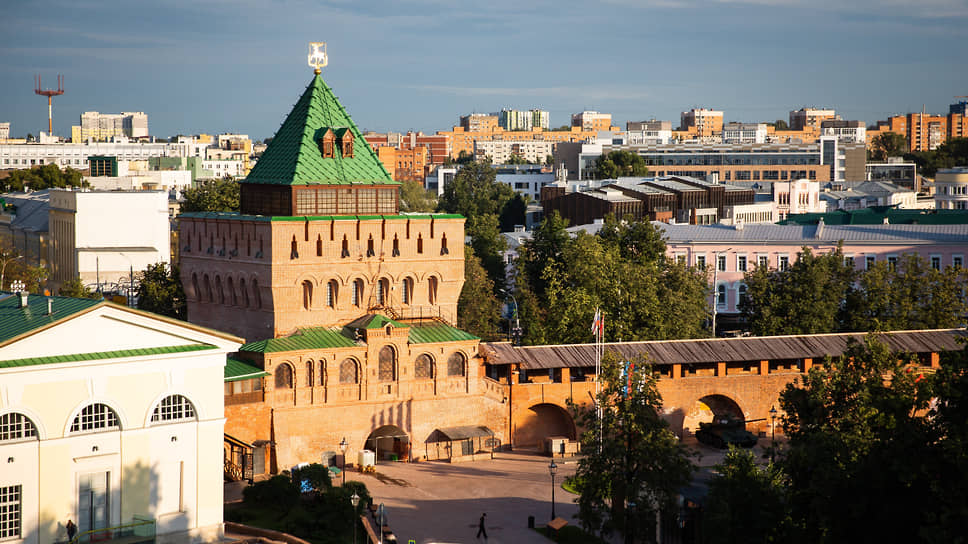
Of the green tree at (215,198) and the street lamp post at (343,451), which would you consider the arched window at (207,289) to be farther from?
the green tree at (215,198)

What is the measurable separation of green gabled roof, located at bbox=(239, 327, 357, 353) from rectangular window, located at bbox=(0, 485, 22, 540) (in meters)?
17.9

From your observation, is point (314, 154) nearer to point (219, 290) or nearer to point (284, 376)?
point (219, 290)

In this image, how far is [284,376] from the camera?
2330 inches

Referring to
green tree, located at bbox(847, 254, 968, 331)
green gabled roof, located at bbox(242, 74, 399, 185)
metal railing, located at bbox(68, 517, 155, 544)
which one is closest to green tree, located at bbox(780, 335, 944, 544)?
metal railing, located at bbox(68, 517, 155, 544)

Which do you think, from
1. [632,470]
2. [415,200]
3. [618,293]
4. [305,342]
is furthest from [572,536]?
[415,200]

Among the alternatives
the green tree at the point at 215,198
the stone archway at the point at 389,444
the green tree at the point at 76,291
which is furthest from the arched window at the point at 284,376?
the green tree at the point at 215,198

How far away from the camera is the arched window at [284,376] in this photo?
59031 mm

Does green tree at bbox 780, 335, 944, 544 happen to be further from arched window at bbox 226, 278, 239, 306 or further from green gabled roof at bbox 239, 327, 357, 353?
arched window at bbox 226, 278, 239, 306

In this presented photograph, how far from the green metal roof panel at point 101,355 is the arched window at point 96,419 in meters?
1.55

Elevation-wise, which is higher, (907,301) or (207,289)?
(207,289)

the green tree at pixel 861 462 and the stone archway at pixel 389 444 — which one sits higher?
the green tree at pixel 861 462

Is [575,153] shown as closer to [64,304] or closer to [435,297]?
[435,297]

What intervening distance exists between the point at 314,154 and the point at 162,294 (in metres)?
19.2

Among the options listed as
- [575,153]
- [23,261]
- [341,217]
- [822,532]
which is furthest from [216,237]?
[575,153]
